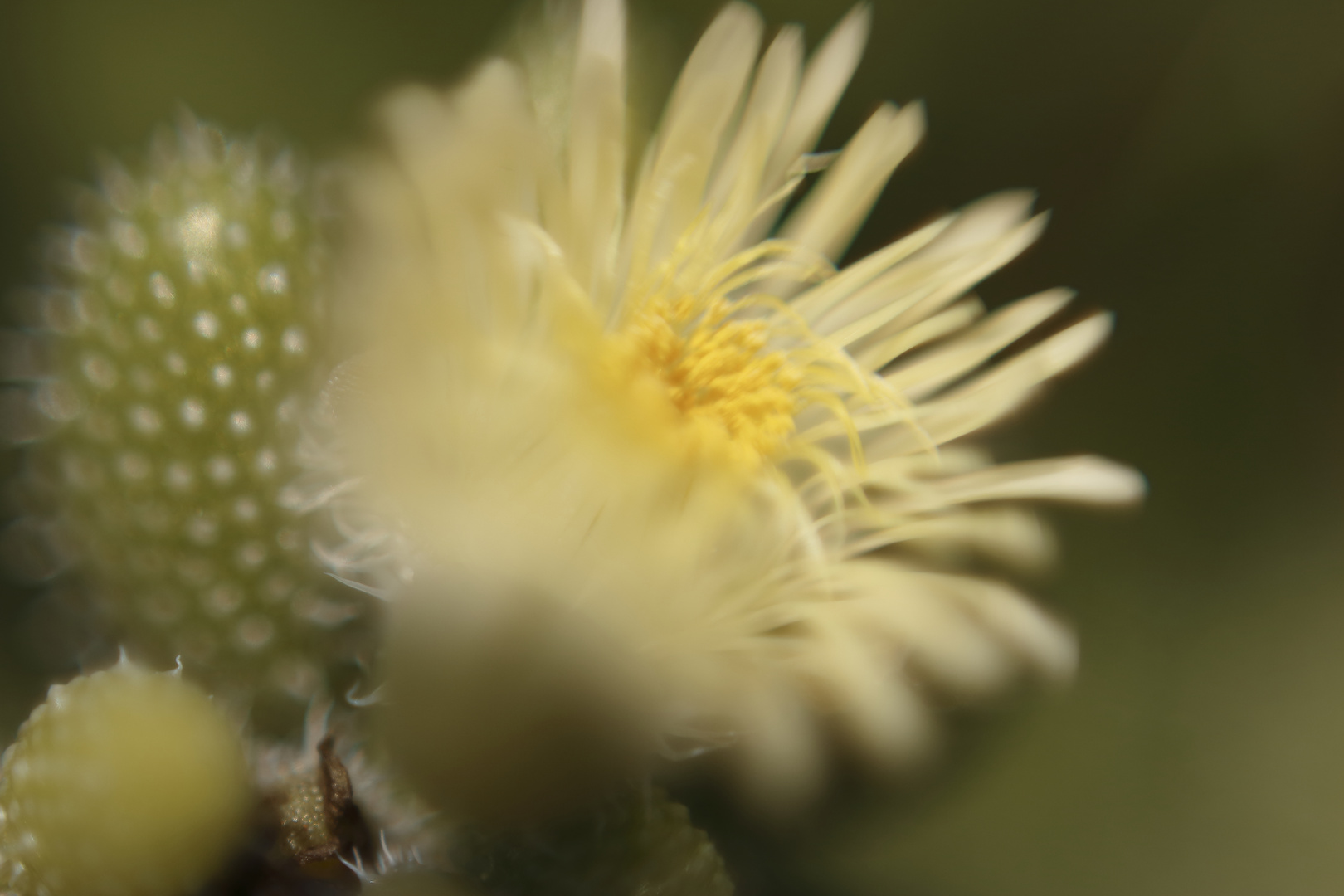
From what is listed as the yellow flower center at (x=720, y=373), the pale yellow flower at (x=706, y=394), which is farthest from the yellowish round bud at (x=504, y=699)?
the yellow flower center at (x=720, y=373)

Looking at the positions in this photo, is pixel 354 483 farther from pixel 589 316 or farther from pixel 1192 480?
pixel 1192 480

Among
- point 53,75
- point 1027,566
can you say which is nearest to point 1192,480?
point 1027,566

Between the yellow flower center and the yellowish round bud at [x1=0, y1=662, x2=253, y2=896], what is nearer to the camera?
the yellowish round bud at [x1=0, y1=662, x2=253, y2=896]

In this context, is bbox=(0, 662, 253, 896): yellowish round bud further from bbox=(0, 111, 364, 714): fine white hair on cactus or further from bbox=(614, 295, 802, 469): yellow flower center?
bbox=(614, 295, 802, 469): yellow flower center

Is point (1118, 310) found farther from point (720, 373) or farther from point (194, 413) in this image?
point (194, 413)

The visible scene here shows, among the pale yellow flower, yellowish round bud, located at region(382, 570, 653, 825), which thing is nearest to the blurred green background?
the pale yellow flower

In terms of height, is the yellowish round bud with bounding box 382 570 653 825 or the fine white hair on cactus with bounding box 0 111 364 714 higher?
the fine white hair on cactus with bounding box 0 111 364 714

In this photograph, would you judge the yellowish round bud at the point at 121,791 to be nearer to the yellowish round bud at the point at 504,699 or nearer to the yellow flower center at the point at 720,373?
the yellowish round bud at the point at 504,699
